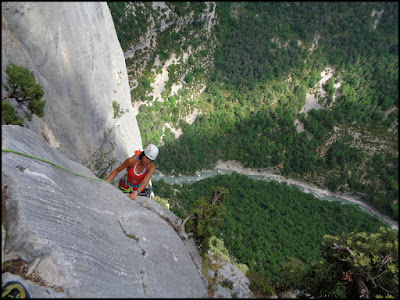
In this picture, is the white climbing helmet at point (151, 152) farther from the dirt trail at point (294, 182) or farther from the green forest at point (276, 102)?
the dirt trail at point (294, 182)

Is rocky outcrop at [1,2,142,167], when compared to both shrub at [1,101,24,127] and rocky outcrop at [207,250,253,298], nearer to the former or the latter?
Answer: shrub at [1,101,24,127]

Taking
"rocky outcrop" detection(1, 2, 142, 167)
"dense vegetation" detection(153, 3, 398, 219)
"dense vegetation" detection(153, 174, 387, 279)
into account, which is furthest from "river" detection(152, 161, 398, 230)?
"rocky outcrop" detection(1, 2, 142, 167)

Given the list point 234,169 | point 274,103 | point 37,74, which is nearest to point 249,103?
point 274,103

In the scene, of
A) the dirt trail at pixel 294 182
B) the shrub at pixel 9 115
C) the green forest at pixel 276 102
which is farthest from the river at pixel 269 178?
the shrub at pixel 9 115

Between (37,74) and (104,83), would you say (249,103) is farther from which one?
(37,74)

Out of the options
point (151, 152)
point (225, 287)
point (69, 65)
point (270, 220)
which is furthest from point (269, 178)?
point (69, 65)

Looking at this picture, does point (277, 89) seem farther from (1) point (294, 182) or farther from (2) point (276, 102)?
(1) point (294, 182)

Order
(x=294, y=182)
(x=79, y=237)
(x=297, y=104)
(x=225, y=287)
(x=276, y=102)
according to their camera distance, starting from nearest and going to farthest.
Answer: (x=79, y=237) → (x=225, y=287) → (x=294, y=182) → (x=297, y=104) → (x=276, y=102)
